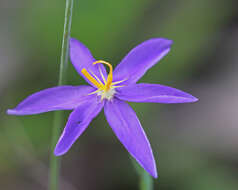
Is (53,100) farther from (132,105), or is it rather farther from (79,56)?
(132,105)

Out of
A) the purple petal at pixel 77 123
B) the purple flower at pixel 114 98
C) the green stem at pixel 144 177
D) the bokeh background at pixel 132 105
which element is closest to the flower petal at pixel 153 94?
the purple flower at pixel 114 98

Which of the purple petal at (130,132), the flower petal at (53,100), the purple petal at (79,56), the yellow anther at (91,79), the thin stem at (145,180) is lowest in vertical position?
the thin stem at (145,180)

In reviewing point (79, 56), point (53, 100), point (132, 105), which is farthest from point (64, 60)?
point (132, 105)

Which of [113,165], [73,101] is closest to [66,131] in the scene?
[73,101]

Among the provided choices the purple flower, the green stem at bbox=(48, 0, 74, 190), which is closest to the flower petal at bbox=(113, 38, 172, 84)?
the purple flower

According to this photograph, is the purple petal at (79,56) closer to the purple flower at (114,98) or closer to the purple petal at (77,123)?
the purple flower at (114,98)

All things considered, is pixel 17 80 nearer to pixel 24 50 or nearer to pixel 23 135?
pixel 24 50
